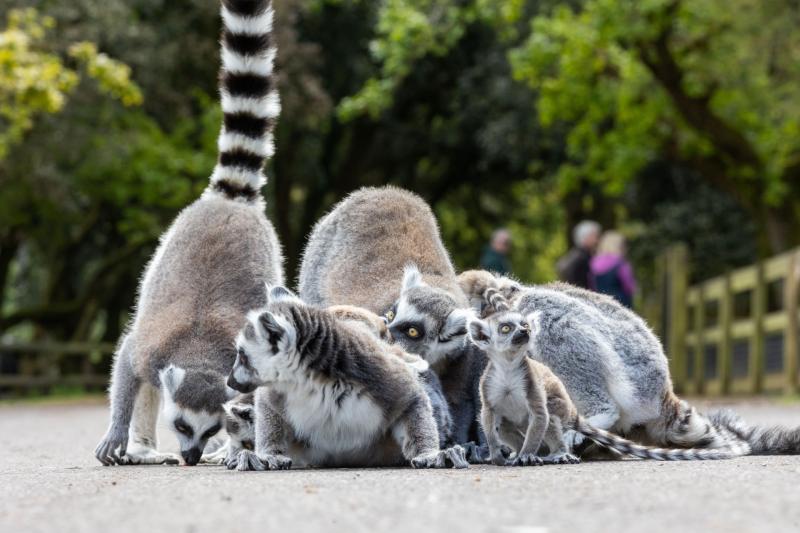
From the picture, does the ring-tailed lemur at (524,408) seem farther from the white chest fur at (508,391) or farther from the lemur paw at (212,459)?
the lemur paw at (212,459)

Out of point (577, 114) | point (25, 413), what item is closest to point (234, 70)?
point (25, 413)

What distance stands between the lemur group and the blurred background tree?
28.8 ft

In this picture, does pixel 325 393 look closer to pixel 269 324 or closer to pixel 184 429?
pixel 269 324

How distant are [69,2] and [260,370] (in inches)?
759

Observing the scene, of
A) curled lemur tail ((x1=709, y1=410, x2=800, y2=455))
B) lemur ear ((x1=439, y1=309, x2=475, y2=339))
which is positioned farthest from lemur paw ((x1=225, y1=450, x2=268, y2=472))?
curled lemur tail ((x1=709, y1=410, x2=800, y2=455))

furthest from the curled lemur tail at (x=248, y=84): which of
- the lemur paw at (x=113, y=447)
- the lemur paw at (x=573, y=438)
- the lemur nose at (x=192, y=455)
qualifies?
the lemur paw at (x=573, y=438)

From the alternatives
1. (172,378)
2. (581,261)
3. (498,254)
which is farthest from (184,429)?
(498,254)

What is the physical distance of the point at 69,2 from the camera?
24.6 meters

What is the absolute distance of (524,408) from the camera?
7.31m

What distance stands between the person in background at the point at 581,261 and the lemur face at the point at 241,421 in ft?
34.3

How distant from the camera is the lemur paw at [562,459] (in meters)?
7.33

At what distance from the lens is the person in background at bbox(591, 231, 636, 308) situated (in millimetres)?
17375

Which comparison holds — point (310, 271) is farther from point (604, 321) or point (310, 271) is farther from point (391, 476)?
point (391, 476)

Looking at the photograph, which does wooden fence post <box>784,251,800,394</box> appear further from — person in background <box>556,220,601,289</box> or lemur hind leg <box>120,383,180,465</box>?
lemur hind leg <box>120,383,180,465</box>
